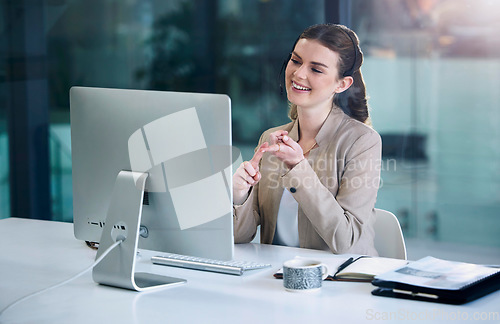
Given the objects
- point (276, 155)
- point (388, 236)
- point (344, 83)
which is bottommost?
point (388, 236)

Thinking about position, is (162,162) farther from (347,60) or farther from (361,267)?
(347,60)

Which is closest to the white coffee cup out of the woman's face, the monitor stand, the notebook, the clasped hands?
the notebook

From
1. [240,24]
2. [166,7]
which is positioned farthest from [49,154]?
[240,24]

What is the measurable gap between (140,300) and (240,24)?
10.2 feet

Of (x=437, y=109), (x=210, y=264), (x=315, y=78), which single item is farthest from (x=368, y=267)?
(x=437, y=109)

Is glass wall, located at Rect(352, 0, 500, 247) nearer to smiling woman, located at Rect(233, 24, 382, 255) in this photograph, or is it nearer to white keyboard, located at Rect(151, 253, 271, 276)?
smiling woman, located at Rect(233, 24, 382, 255)

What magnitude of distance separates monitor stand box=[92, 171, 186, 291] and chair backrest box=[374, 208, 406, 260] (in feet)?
2.68

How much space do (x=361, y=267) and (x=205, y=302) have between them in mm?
464

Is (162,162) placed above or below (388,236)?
above

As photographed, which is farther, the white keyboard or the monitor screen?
the white keyboard

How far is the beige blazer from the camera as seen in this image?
2.11 meters

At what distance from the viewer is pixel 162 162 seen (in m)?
1.71

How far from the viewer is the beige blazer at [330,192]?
2107 mm

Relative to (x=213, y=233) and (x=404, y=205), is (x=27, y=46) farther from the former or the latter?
(x=213, y=233)
